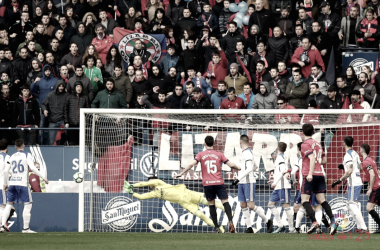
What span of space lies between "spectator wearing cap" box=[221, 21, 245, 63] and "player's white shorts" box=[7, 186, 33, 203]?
6.25 meters

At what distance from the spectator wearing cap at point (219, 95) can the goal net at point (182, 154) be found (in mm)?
1111

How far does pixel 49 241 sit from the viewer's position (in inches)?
395

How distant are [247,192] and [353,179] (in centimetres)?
201

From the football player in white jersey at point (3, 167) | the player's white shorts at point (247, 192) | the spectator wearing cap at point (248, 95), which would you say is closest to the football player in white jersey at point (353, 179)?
the player's white shorts at point (247, 192)

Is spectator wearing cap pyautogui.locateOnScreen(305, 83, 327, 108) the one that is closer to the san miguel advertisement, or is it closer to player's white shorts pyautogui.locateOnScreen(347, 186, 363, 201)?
the san miguel advertisement

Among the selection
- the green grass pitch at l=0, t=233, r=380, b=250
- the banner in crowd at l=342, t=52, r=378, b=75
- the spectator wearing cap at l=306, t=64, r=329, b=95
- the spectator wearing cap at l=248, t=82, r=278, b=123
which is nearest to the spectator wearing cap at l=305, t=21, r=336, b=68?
the spectator wearing cap at l=306, t=64, r=329, b=95

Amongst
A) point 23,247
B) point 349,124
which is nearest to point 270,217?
point 349,124

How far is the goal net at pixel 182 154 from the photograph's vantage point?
44.8ft

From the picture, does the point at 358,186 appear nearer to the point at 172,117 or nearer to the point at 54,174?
the point at 172,117

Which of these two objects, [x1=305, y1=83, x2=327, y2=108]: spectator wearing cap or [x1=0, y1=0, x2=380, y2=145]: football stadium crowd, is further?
[x1=0, y1=0, x2=380, y2=145]: football stadium crowd

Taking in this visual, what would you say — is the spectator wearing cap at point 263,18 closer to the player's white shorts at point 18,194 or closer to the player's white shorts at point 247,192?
the player's white shorts at point 247,192

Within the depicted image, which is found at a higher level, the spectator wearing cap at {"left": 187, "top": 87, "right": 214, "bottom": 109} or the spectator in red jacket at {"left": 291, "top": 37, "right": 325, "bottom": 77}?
the spectator in red jacket at {"left": 291, "top": 37, "right": 325, "bottom": 77}

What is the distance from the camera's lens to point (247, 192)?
12742 mm

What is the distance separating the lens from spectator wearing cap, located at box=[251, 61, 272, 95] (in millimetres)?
15435
